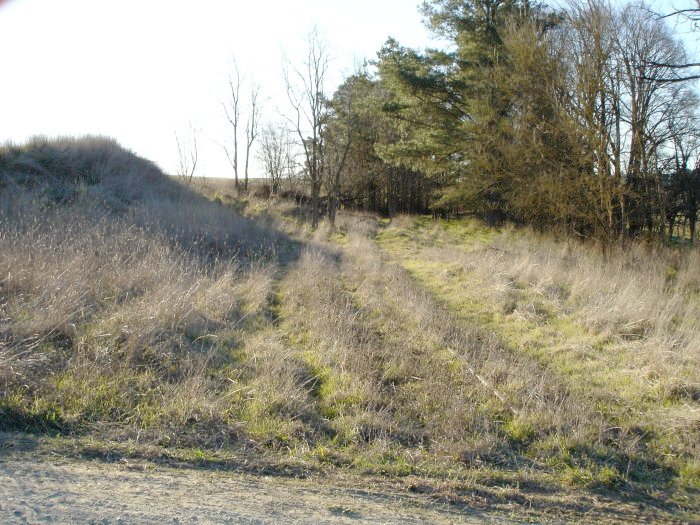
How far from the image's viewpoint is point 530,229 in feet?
64.3

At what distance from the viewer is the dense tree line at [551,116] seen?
14.8 meters

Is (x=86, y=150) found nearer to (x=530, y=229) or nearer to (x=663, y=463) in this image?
(x=530, y=229)

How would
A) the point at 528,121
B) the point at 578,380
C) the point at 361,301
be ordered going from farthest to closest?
1. the point at 528,121
2. the point at 361,301
3. the point at 578,380

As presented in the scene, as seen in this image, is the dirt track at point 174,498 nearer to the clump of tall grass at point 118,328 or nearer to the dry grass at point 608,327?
the clump of tall grass at point 118,328

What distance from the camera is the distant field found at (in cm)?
451

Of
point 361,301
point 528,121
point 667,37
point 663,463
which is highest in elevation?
point 667,37

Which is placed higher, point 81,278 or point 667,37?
point 667,37

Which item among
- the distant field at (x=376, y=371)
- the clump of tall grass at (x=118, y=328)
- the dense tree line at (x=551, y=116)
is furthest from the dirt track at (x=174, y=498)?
the dense tree line at (x=551, y=116)

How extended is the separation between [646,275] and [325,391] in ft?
27.7

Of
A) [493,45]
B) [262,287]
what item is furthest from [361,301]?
[493,45]

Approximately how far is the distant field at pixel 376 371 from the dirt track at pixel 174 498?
326 millimetres

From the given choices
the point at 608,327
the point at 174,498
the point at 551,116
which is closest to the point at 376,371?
the point at 174,498

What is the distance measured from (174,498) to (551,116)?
53.8 feet

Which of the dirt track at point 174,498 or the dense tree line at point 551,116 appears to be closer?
the dirt track at point 174,498
